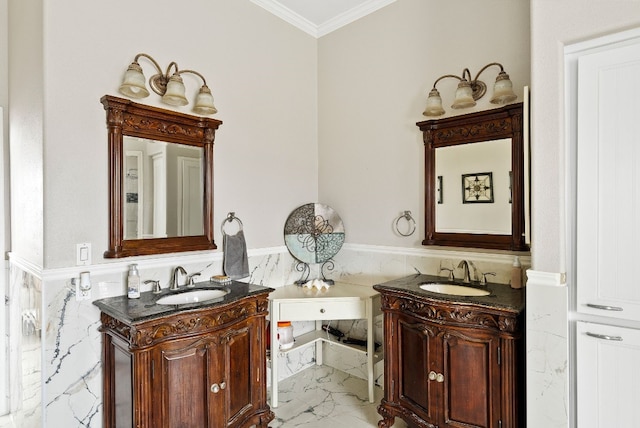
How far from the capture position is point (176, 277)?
7.42 ft

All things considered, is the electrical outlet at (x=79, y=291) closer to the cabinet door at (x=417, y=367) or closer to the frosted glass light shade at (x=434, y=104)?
the cabinet door at (x=417, y=367)

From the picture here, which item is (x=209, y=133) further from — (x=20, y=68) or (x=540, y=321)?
(x=540, y=321)

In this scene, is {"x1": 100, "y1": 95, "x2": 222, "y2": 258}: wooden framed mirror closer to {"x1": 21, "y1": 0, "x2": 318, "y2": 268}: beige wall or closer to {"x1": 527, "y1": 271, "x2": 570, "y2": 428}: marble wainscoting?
{"x1": 21, "y1": 0, "x2": 318, "y2": 268}: beige wall

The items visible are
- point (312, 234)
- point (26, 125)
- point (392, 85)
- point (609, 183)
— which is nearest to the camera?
point (609, 183)

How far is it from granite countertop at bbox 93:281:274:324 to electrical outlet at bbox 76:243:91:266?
22cm

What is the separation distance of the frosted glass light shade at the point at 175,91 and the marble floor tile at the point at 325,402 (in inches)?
86.9

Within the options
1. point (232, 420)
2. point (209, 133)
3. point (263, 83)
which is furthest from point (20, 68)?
point (232, 420)

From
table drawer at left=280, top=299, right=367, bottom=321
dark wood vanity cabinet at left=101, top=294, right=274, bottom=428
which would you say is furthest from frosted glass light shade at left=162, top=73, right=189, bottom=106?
table drawer at left=280, top=299, right=367, bottom=321

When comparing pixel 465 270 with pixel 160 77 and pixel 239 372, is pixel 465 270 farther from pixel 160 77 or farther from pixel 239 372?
pixel 160 77

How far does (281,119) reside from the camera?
121 inches

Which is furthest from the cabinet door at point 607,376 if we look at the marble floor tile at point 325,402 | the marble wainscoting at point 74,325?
the marble floor tile at point 325,402

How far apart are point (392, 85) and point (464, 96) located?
72 cm

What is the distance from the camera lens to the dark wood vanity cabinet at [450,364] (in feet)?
6.04

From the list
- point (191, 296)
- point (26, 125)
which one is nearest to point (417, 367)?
point (191, 296)
